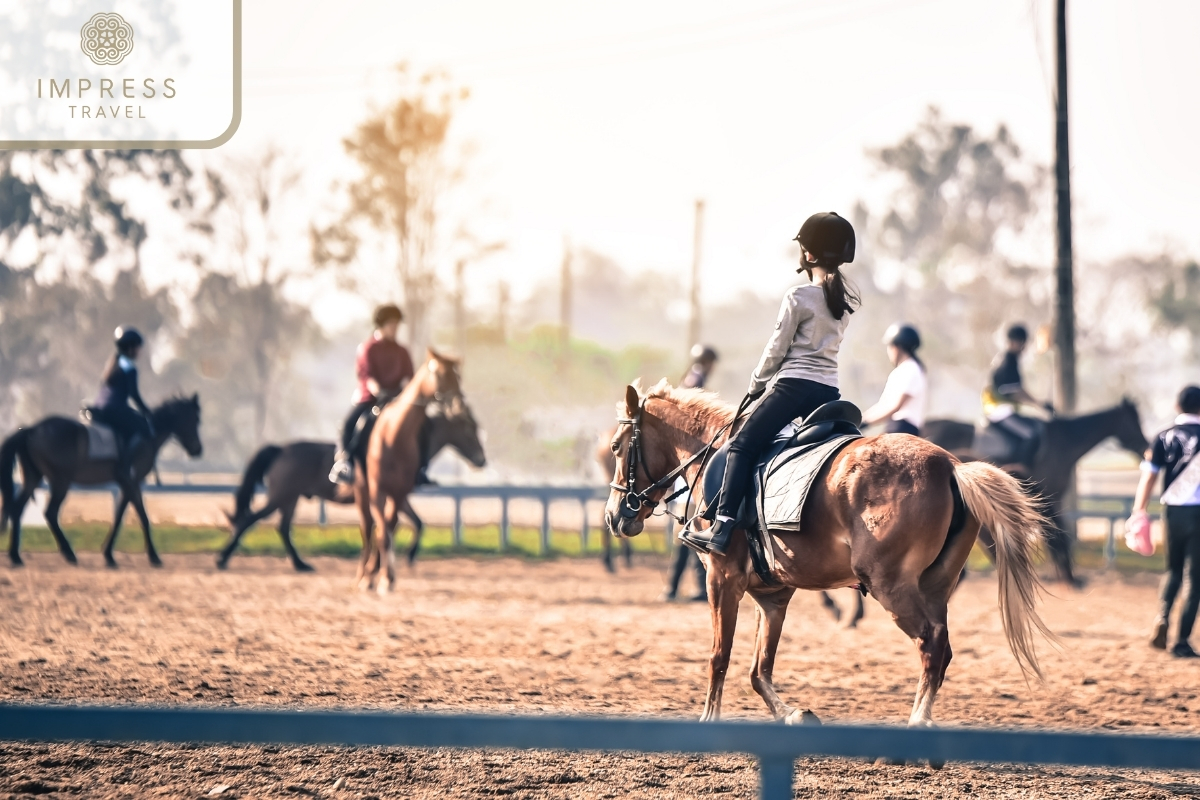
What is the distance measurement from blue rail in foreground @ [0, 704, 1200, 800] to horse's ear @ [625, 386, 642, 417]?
14.3 ft

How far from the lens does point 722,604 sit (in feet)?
22.0

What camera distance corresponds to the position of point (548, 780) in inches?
221

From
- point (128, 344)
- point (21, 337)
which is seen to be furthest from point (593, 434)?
point (128, 344)

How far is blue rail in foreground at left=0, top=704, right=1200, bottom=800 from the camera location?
2.91m

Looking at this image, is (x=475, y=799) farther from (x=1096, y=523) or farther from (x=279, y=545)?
(x=1096, y=523)

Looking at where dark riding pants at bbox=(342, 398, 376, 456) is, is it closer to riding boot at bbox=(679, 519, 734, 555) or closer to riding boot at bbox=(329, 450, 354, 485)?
riding boot at bbox=(329, 450, 354, 485)

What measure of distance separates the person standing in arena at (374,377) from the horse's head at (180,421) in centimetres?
367

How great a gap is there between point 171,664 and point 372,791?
3.99 metres

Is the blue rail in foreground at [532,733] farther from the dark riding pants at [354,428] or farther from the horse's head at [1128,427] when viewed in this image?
the horse's head at [1128,427]

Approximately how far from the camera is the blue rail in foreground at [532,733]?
2.91m

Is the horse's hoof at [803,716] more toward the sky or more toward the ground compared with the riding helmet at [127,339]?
more toward the ground

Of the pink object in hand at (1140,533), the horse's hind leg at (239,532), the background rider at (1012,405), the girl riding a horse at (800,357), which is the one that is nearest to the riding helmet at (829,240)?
the girl riding a horse at (800,357)

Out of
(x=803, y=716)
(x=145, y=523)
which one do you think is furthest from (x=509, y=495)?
(x=803, y=716)

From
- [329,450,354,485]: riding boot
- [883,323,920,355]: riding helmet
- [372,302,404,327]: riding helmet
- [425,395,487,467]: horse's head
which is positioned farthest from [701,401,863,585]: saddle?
[329,450,354,485]: riding boot
